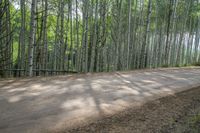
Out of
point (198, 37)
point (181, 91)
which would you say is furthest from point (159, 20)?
point (181, 91)

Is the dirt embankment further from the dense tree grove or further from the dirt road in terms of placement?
the dense tree grove

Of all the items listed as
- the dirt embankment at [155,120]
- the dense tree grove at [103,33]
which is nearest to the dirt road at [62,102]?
the dirt embankment at [155,120]

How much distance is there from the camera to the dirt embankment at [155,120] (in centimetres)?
362

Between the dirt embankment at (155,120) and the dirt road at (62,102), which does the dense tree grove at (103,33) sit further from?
the dirt embankment at (155,120)

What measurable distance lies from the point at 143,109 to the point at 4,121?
8.87ft

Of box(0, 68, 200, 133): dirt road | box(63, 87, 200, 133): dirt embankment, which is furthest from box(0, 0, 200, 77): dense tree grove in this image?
box(63, 87, 200, 133): dirt embankment

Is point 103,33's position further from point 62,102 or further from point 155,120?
point 155,120

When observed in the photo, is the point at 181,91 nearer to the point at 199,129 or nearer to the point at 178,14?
the point at 199,129

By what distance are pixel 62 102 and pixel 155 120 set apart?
2035mm

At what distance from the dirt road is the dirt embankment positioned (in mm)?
258

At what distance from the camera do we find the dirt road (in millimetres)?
3764

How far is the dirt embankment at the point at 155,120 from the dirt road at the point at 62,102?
0.26 meters

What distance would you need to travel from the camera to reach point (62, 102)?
4.88 m

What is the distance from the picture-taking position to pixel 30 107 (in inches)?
→ 176
